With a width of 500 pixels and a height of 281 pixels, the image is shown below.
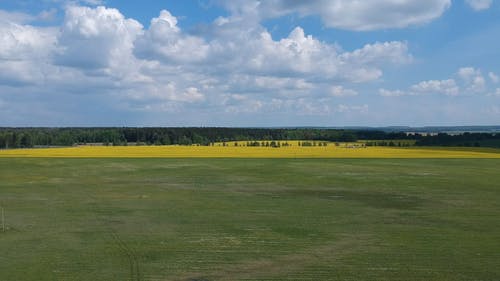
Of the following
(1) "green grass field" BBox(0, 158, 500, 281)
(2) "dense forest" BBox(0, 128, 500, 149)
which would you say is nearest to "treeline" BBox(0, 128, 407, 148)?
(2) "dense forest" BBox(0, 128, 500, 149)

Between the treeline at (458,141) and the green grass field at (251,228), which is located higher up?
the treeline at (458,141)

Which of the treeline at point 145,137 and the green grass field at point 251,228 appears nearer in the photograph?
the green grass field at point 251,228

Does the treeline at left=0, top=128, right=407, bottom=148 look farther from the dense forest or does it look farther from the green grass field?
the green grass field

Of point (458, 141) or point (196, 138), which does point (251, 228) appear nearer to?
point (458, 141)

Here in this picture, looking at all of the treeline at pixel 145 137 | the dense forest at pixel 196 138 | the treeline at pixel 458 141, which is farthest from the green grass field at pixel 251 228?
the treeline at pixel 145 137

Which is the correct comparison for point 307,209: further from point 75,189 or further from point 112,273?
point 75,189

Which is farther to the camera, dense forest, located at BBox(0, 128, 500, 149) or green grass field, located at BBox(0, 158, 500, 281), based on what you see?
dense forest, located at BBox(0, 128, 500, 149)

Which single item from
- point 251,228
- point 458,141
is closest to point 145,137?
point 458,141

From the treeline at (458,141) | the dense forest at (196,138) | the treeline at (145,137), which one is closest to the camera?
the treeline at (458,141)

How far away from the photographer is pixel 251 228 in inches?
992

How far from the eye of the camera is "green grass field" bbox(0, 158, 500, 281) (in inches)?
704

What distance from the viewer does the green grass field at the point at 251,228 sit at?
704 inches

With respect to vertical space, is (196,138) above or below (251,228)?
above

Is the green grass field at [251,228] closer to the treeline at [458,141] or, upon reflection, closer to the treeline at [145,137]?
the treeline at [458,141]
